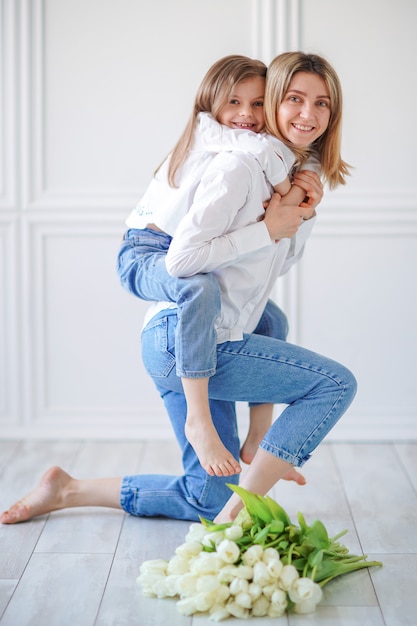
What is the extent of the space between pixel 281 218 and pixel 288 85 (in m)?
0.33

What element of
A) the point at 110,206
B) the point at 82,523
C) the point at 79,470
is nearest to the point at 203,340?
the point at 82,523

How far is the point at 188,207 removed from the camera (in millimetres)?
2189

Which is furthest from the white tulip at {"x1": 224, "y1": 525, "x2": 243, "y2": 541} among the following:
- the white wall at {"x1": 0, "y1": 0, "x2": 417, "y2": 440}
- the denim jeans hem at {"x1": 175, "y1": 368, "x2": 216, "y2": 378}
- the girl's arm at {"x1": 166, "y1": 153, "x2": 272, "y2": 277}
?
the white wall at {"x1": 0, "y1": 0, "x2": 417, "y2": 440}

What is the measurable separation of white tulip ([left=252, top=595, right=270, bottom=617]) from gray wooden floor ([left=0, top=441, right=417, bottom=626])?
15 mm

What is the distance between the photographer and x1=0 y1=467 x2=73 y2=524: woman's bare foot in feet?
8.08

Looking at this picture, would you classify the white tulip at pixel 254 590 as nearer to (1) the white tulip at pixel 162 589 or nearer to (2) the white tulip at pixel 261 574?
(2) the white tulip at pixel 261 574

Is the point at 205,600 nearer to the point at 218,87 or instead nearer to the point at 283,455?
the point at 283,455

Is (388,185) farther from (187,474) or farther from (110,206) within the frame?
(187,474)

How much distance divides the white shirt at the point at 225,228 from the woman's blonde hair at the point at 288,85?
153mm

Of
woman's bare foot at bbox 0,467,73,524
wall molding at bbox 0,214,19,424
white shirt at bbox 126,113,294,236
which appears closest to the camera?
white shirt at bbox 126,113,294,236

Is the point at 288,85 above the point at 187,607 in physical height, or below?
above

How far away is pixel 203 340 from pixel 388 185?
1532 mm

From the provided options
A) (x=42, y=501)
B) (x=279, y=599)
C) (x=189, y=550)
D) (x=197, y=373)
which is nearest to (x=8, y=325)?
(x=42, y=501)

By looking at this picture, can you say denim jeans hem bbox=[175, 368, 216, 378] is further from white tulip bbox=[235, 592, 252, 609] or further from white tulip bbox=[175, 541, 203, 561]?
white tulip bbox=[235, 592, 252, 609]
